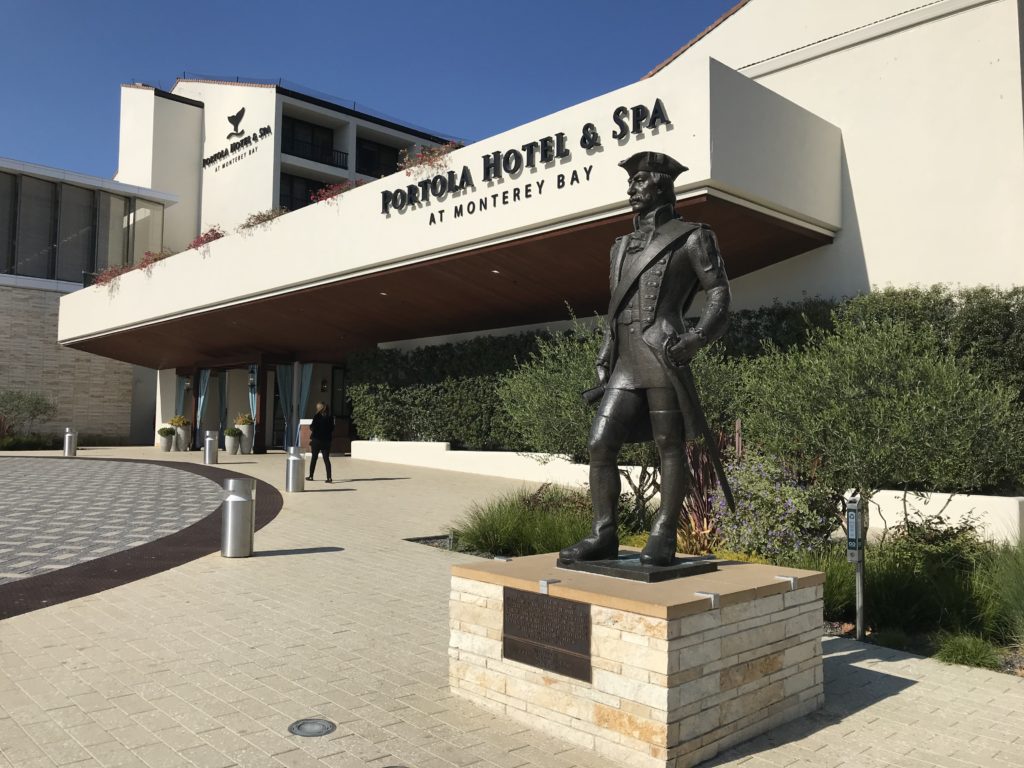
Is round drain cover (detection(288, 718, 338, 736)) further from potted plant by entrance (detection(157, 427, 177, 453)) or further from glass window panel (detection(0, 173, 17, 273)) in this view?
glass window panel (detection(0, 173, 17, 273))

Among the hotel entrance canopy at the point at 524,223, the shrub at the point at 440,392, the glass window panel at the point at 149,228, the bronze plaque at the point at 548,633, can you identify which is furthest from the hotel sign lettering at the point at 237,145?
the bronze plaque at the point at 548,633

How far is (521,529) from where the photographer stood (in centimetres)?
900

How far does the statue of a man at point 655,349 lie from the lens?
438 centimetres

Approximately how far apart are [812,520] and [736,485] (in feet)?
2.51

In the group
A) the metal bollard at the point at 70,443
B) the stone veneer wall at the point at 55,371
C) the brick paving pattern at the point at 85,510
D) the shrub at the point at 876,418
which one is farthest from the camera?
the stone veneer wall at the point at 55,371

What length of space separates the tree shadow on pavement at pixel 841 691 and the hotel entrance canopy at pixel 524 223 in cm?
738

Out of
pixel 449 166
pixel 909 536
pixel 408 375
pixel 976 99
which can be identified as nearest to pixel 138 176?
pixel 408 375

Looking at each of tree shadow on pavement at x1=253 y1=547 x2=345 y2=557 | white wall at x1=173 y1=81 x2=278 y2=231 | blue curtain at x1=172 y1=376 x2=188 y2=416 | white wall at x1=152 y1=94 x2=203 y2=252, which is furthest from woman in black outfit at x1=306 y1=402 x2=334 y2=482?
white wall at x1=152 y1=94 x2=203 y2=252

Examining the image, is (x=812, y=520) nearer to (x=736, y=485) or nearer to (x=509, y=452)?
(x=736, y=485)

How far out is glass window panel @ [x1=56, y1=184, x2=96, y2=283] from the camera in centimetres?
3259

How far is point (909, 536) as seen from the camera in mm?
8398

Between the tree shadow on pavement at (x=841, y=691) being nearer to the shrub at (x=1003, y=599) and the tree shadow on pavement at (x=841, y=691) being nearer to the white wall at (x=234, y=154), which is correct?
the shrub at (x=1003, y=599)

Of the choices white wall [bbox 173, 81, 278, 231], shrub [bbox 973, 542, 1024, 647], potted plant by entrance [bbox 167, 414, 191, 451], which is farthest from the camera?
white wall [bbox 173, 81, 278, 231]

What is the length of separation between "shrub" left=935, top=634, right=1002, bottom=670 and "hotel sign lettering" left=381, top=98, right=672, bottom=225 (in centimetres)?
846
